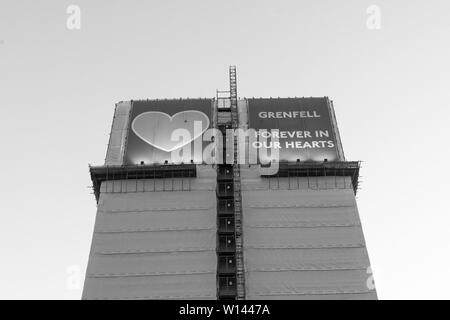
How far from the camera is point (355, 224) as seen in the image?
79.8 metres

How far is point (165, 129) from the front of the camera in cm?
8962

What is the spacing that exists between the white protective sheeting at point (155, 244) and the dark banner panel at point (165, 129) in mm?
4083

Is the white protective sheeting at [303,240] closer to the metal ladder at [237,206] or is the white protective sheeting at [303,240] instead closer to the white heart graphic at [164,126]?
the metal ladder at [237,206]

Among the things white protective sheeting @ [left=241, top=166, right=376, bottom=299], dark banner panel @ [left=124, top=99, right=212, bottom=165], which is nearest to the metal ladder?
white protective sheeting @ [left=241, top=166, right=376, bottom=299]

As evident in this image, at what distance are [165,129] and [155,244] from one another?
764 inches

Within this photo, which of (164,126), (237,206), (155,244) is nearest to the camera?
(155,244)

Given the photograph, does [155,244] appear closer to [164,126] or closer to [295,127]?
[164,126]

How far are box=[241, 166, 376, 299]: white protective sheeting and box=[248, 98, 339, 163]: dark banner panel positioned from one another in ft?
13.6

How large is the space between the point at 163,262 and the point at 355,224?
25.8 metres

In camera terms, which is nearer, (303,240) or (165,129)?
(303,240)

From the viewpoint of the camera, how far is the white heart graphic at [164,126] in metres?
88.4

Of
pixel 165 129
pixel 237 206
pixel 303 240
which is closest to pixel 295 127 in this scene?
pixel 237 206
